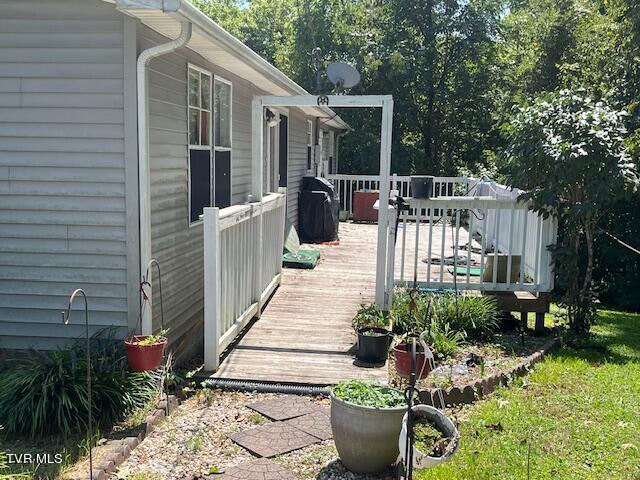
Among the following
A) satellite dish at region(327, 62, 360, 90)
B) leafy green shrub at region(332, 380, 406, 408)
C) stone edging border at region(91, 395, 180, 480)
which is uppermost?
Result: satellite dish at region(327, 62, 360, 90)

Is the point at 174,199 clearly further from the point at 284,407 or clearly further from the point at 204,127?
the point at 284,407

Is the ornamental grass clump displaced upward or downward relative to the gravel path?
upward

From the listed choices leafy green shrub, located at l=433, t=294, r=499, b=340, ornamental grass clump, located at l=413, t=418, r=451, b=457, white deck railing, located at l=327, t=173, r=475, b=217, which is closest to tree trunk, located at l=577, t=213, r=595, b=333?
leafy green shrub, located at l=433, t=294, r=499, b=340

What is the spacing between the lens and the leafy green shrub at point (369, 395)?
3285 millimetres

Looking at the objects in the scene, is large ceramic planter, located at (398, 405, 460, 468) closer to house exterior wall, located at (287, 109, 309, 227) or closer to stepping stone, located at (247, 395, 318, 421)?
stepping stone, located at (247, 395, 318, 421)

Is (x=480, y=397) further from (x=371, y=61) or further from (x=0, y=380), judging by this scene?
(x=371, y=61)

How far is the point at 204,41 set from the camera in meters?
4.76

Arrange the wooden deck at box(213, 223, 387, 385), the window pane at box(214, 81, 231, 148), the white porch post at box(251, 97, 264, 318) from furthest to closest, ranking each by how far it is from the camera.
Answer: the window pane at box(214, 81, 231, 148)
the white porch post at box(251, 97, 264, 318)
the wooden deck at box(213, 223, 387, 385)

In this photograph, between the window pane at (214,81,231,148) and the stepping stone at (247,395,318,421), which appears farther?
the window pane at (214,81,231,148)

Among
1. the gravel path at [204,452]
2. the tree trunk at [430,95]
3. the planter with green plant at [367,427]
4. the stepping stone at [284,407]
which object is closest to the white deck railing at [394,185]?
the tree trunk at [430,95]

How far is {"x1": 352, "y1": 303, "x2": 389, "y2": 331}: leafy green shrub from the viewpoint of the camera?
5762 mm

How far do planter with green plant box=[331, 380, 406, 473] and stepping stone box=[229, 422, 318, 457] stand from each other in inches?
14.5

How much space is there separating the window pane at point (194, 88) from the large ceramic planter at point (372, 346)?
8.50ft

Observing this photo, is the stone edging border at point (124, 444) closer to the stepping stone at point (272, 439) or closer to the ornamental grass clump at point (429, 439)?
the stepping stone at point (272, 439)
